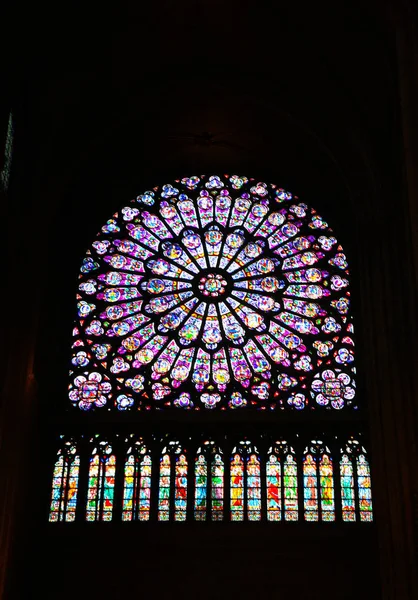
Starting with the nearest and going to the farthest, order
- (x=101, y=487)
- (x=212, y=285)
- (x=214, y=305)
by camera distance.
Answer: (x=101, y=487) → (x=214, y=305) → (x=212, y=285)

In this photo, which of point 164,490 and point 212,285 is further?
point 212,285

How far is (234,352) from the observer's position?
1349 centimetres

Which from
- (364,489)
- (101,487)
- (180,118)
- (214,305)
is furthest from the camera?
(214,305)

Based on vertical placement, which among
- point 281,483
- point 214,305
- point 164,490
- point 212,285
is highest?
point 212,285

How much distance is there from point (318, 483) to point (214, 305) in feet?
10.0

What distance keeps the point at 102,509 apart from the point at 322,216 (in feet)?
17.8

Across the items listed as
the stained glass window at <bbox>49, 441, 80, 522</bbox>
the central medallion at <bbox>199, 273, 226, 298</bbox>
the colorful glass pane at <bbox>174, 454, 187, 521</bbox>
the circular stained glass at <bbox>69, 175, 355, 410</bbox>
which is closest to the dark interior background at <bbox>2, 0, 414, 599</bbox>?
the stained glass window at <bbox>49, 441, 80, 522</bbox>

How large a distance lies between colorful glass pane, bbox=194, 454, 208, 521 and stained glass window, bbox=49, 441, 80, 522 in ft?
5.03

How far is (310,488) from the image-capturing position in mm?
12320

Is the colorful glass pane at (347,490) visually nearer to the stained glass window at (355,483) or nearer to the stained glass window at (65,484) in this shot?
the stained glass window at (355,483)

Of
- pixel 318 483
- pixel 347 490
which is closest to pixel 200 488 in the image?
pixel 318 483

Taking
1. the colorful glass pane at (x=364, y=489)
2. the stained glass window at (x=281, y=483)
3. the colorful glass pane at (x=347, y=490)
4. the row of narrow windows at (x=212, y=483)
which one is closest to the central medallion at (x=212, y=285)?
the row of narrow windows at (x=212, y=483)

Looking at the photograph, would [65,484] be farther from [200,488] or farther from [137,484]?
[200,488]

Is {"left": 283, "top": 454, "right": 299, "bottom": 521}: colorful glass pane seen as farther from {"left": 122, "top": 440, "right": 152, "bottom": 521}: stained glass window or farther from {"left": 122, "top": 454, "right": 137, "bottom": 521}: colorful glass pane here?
{"left": 122, "top": 454, "right": 137, "bottom": 521}: colorful glass pane
